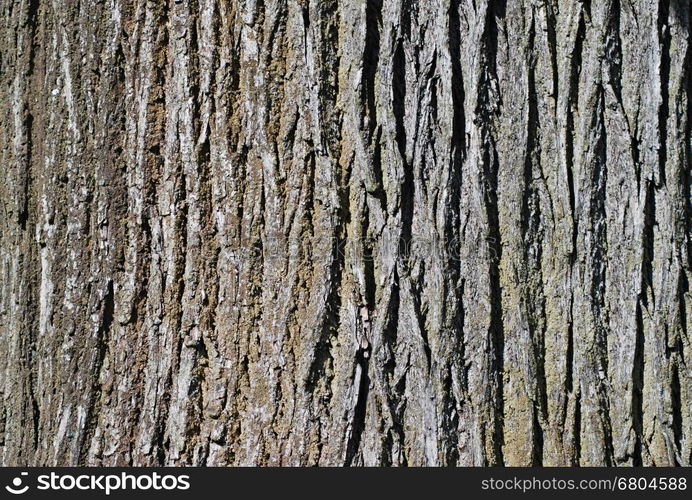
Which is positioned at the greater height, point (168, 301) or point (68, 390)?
point (168, 301)

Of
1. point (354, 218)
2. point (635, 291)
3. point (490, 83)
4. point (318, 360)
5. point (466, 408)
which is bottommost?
point (466, 408)

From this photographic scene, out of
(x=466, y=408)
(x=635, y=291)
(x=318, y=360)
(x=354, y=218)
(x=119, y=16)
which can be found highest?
(x=119, y=16)

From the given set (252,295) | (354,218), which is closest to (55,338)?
(252,295)

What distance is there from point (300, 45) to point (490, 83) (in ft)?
1.64

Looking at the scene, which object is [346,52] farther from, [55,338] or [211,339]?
[55,338]

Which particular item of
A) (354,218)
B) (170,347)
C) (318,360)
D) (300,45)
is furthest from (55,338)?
(300,45)

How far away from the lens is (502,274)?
1905mm

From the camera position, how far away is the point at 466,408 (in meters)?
1.87

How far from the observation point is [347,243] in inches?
73.5

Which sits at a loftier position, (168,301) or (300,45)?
(300,45)

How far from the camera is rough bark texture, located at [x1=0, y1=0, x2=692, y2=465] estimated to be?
6.09ft

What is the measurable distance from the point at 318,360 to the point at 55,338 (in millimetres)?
701

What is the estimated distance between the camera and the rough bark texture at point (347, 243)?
1857mm

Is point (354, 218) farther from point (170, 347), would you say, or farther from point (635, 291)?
point (635, 291)
